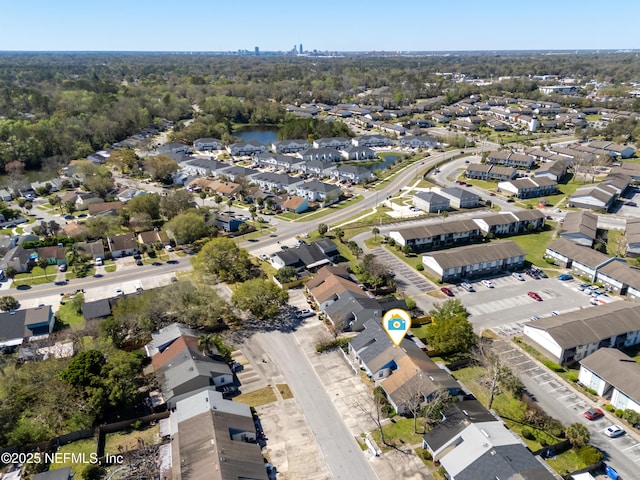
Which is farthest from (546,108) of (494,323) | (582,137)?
(494,323)

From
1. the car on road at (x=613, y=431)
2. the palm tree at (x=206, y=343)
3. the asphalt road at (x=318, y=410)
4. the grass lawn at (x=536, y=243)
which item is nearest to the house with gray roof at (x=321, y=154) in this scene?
the grass lawn at (x=536, y=243)

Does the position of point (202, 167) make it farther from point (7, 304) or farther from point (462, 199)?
point (462, 199)

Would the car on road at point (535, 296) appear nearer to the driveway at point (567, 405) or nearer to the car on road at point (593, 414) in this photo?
the driveway at point (567, 405)

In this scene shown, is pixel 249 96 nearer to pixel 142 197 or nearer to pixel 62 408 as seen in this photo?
pixel 142 197

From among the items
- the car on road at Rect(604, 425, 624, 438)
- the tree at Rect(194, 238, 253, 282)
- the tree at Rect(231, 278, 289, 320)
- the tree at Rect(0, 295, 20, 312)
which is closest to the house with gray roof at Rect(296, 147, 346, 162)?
the tree at Rect(194, 238, 253, 282)

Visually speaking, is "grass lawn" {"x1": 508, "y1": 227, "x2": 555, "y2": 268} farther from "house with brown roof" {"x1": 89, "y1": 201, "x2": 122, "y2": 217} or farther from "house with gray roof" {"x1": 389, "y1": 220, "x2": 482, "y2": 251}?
"house with brown roof" {"x1": 89, "y1": 201, "x2": 122, "y2": 217}
